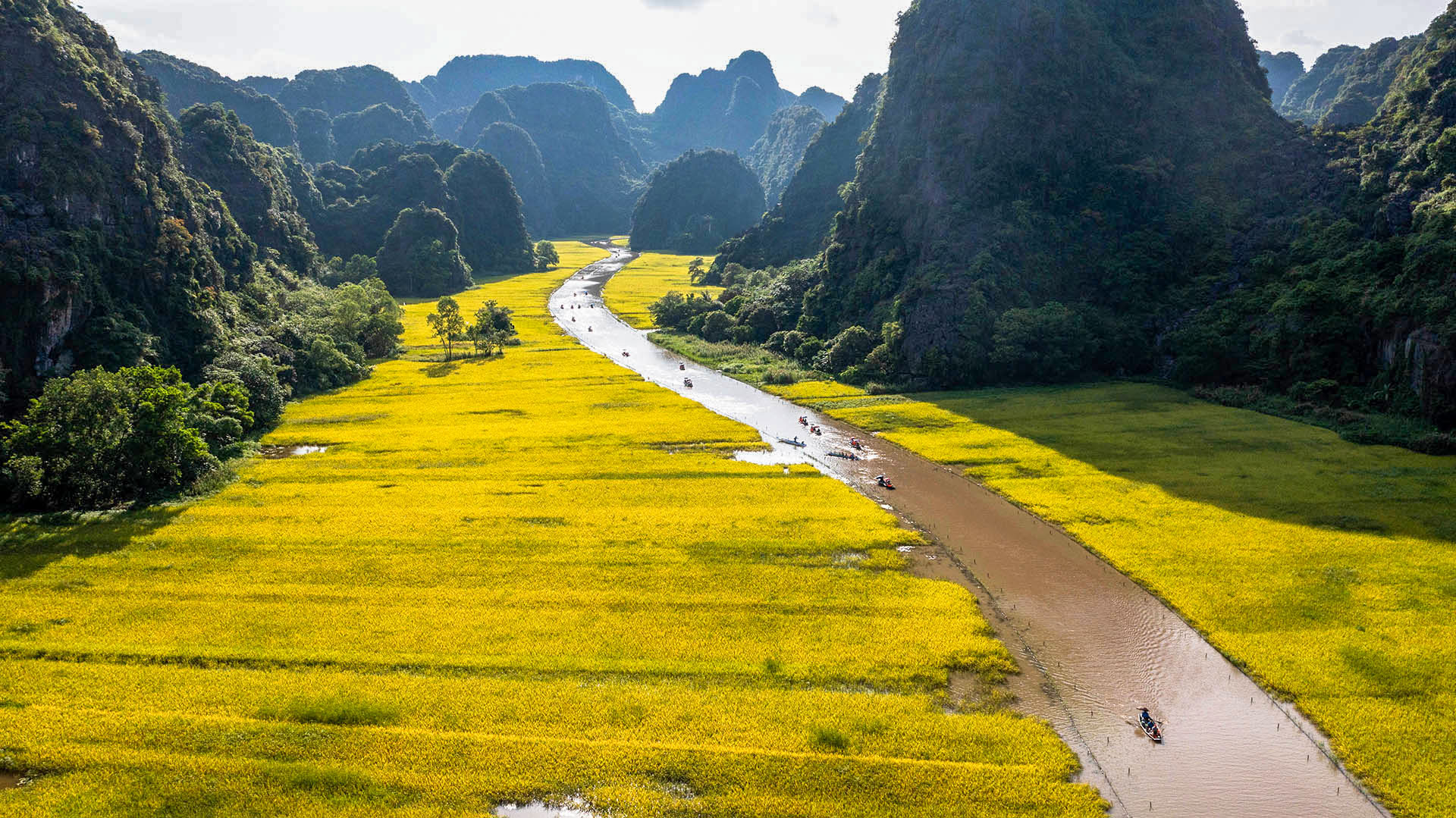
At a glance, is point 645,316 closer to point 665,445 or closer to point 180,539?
point 665,445

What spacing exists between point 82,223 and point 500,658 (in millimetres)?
56214

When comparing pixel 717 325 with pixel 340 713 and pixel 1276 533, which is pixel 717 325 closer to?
pixel 1276 533

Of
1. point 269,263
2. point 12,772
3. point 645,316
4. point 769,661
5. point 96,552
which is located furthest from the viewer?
point 645,316

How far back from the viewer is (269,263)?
110 metres

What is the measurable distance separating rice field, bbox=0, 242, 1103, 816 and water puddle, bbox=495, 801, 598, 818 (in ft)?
0.80

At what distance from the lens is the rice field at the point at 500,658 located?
21703 millimetres

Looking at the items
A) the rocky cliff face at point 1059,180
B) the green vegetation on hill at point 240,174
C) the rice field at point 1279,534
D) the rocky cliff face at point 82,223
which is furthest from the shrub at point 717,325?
the green vegetation on hill at point 240,174

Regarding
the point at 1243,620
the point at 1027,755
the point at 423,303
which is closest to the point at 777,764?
the point at 1027,755

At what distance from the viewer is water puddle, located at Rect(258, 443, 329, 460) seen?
55.8 meters

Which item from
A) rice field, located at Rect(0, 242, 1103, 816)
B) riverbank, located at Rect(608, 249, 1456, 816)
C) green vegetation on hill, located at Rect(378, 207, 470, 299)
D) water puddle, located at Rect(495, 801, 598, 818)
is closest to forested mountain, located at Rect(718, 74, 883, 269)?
green vegetation on hill, located at Rect(378, 207, 470, 299)

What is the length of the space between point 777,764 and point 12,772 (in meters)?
22.8

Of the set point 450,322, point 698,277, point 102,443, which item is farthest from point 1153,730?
point 698,277

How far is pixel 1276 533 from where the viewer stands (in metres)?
37.9

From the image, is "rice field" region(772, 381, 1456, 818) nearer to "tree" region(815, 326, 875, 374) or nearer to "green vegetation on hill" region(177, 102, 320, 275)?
"tree" region(815, 326, 875, 374)
